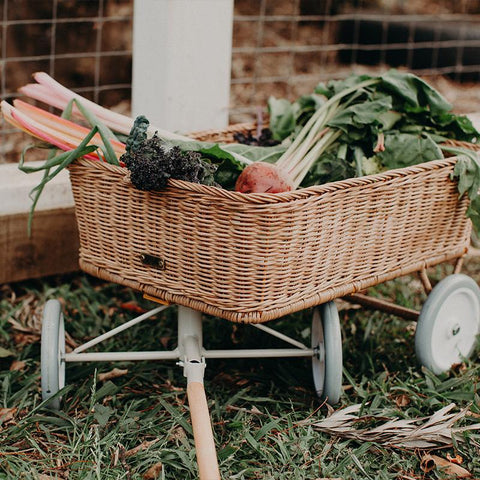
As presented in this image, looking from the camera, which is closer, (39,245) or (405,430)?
(405,430)

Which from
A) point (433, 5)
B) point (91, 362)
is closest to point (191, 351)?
point (91, 362)

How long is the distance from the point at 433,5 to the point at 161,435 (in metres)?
5.71

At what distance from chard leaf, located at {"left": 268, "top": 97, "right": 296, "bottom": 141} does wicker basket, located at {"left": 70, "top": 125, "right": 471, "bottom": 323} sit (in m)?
0.64

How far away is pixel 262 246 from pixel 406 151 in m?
0.79

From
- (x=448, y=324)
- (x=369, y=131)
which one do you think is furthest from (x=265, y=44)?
(x=448, y=324)

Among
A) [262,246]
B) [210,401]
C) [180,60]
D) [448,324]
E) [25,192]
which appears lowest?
[210,401]

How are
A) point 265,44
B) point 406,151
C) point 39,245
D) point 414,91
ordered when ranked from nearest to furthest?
1. point 406,151
2. point 414,91
3. point 39,245
4. point 265,44

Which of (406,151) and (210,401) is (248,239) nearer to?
(210,401)

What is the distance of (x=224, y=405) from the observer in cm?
258

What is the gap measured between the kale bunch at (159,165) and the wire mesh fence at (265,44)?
4.09 feet

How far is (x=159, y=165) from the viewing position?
2184 millimetres

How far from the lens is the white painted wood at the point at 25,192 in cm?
315

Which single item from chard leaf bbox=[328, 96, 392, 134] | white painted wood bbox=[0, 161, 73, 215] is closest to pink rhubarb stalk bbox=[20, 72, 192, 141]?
chard leaf bbox=[328, 96, 392, 134]

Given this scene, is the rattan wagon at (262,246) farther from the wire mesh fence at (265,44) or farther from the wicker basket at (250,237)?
the wire mesh fence at (265,44)
